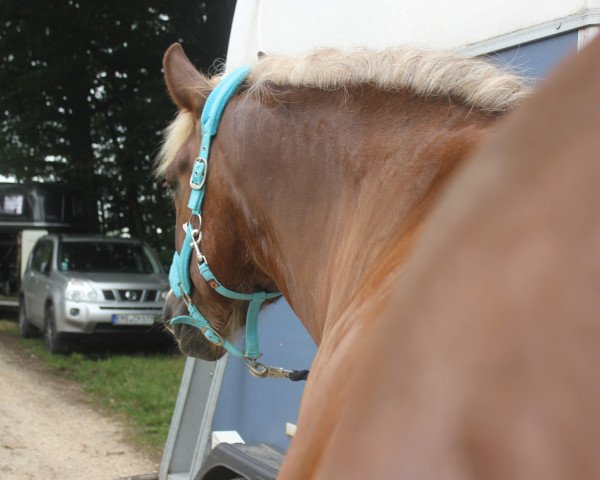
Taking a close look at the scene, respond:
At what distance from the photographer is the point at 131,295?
978cm

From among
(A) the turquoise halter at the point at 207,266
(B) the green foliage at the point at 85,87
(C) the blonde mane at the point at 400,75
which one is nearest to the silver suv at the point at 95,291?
(B) the green foliage at the point at 85,87

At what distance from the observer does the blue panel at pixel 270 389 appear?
Answer: 2914mm

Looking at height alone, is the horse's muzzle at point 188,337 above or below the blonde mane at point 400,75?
below

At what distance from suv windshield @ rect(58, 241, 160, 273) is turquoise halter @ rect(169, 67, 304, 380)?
27.6ft

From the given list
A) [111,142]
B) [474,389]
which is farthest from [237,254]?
[111,142]

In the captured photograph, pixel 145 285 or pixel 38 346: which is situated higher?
pixel 145 285

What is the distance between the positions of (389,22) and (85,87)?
12.2m

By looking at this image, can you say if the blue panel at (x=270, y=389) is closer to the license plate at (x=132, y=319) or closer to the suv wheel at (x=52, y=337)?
the license plate at (x=132, y=319)

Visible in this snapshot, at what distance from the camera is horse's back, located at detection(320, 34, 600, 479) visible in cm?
42

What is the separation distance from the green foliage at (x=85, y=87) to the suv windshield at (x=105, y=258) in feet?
6.22

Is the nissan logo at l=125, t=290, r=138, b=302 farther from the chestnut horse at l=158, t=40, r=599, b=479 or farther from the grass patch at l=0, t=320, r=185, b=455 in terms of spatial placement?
the chestnut horse at l=158, t=40, r=599, b=479

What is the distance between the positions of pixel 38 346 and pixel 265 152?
32.7ft

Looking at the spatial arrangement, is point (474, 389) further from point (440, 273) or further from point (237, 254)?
point (237, 254)

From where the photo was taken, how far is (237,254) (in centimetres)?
201
